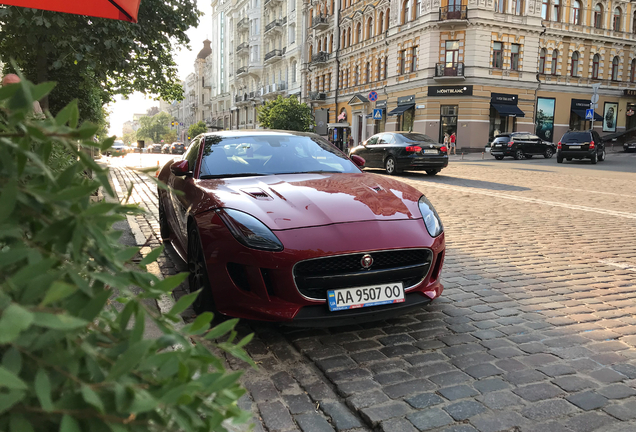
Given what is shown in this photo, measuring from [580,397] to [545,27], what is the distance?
42.4m

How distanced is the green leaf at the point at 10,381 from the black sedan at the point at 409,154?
16764 millimetres

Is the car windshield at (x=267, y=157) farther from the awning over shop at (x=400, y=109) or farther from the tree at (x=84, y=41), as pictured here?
the awning over shop at (x=400, y=109)

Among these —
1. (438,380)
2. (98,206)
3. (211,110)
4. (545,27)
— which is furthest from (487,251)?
(211,110)

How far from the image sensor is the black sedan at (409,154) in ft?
56.1

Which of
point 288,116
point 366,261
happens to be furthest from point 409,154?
point 288,116

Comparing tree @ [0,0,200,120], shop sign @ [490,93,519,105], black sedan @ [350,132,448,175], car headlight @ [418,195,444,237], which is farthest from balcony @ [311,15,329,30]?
car headlight @ [418,195,444,237]

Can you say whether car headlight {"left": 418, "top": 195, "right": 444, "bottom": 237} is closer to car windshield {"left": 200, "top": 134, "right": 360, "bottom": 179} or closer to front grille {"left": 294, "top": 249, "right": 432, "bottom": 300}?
front grille {"left": 294, "top": 249, "right": 432, "bottom": 300}

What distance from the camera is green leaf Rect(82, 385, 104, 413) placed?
2.56ft

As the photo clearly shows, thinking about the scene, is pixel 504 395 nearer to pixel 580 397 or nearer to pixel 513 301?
pixel 580 397

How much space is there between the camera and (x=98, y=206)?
34.5 inches

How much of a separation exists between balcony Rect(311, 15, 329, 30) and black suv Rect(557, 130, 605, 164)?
3008 centimetres

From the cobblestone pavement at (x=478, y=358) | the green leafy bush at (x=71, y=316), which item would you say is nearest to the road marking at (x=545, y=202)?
the cobblestone pavement at (x=478, y=358)

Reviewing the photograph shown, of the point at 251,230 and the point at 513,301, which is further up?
the point at 251,230

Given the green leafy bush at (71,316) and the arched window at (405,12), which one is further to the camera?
the arched window at (405,12)
